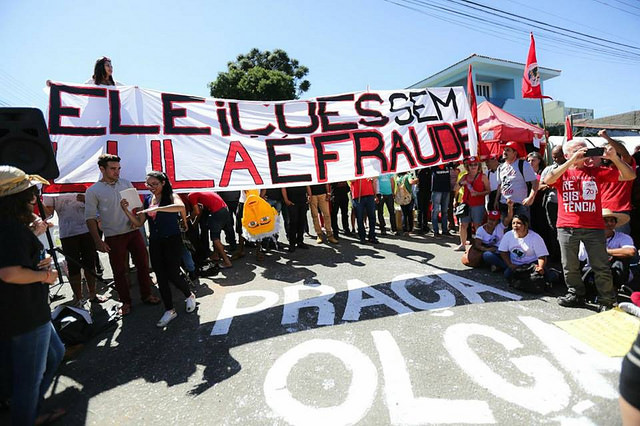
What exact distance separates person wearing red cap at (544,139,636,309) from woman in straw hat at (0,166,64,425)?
16.4ft

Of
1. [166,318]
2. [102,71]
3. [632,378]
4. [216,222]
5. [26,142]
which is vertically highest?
[102,71]

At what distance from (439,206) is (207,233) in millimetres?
5449

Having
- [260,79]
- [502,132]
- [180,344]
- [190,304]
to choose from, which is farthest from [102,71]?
[260,79]

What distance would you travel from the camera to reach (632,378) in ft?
3.71

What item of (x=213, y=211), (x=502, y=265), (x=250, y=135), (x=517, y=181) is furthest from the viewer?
(x=213, y=211)

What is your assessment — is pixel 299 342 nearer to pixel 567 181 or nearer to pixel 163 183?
pixel 163 183

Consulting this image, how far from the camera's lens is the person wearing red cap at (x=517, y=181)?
213 inches

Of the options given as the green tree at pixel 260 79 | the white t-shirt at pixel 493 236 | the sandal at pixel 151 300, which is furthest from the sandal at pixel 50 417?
the green tree at pixel 260 79

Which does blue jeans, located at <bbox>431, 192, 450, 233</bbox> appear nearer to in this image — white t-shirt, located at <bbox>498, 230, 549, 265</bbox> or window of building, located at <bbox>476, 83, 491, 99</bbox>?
white t-shirt, located at <bbox>498, 230, 549, 265</bbox>

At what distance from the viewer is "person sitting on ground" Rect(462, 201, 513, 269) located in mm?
5484

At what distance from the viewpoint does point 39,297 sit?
2.37 m

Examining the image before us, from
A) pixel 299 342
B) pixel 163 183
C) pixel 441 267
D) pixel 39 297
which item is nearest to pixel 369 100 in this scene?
pixel 441 267

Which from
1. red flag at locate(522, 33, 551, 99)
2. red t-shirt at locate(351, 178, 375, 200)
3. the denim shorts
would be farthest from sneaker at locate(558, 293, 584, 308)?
red flag at locate(522, 33, 551, 99)

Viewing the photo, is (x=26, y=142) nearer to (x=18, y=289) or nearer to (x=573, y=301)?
(x=18, y=289)
